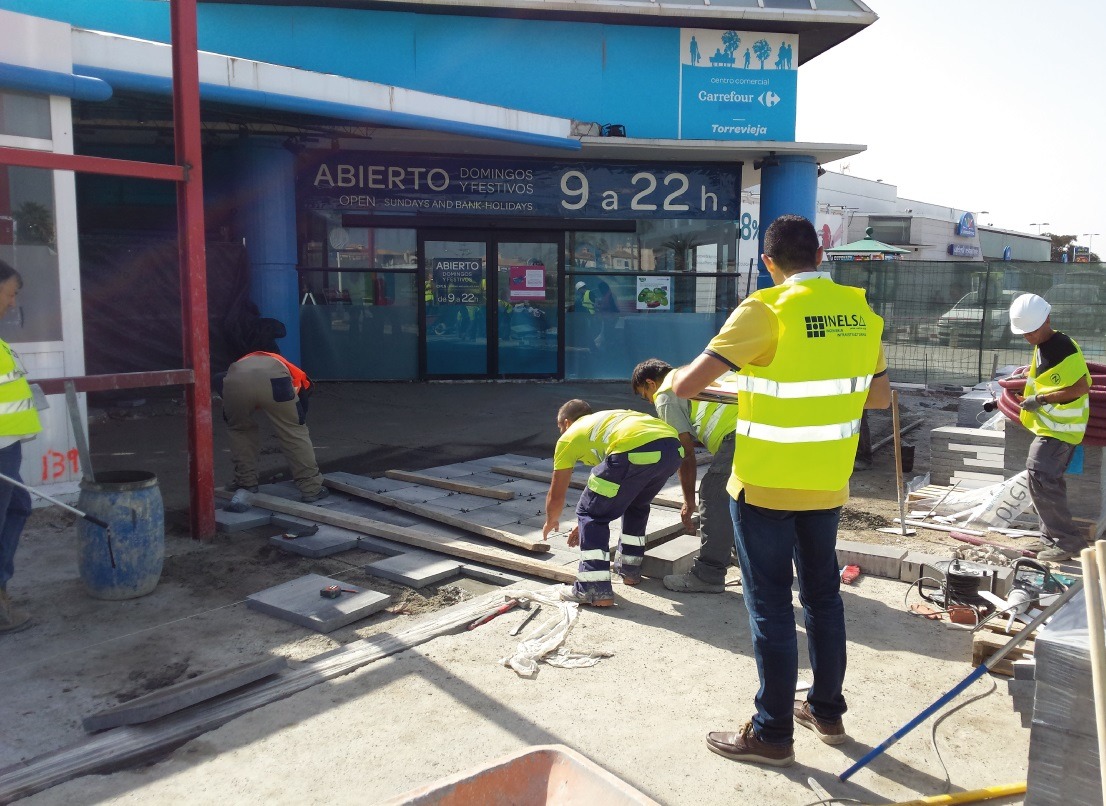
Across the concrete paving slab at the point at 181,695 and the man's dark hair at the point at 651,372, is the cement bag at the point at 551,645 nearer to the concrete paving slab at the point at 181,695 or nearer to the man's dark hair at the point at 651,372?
the concrete paving slab at the point at 181,695

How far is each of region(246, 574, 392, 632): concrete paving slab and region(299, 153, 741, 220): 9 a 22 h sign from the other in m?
9.59

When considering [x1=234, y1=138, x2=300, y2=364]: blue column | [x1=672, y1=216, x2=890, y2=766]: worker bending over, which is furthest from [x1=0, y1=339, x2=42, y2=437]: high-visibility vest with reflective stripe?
[x1=234, y1=138, x2=300, y2=364]: blue column

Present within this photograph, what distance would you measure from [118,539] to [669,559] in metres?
3.28

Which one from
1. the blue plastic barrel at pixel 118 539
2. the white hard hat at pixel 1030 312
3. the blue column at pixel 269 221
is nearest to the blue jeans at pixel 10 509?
the blue plastic barrel at pixel 118 539

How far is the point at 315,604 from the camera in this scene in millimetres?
4980

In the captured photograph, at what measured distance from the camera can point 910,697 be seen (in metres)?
4.00

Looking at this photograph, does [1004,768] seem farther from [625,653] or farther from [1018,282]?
[1018,282]

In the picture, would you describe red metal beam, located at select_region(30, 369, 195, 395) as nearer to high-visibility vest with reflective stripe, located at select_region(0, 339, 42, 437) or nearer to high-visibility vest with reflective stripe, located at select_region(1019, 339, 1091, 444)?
high-visibility vest with reflective stripe, located at select_region(0, 339, 42, 437)

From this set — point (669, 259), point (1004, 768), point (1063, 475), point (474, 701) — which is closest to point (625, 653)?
point (474, 701)

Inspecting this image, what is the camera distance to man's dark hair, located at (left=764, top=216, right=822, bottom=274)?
11.0ft

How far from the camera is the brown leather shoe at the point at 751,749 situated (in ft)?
11.0

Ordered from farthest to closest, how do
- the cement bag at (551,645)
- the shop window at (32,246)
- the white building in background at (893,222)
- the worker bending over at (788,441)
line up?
the white building in background at (893,222) < the shop window at (32,246) < the cement bag at (551,645) < the worker bending over at (788,441)

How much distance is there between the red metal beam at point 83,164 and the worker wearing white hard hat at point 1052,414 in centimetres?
585

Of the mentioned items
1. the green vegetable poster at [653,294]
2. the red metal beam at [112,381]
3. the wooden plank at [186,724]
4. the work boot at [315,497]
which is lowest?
the wooden plank at [186,724]
